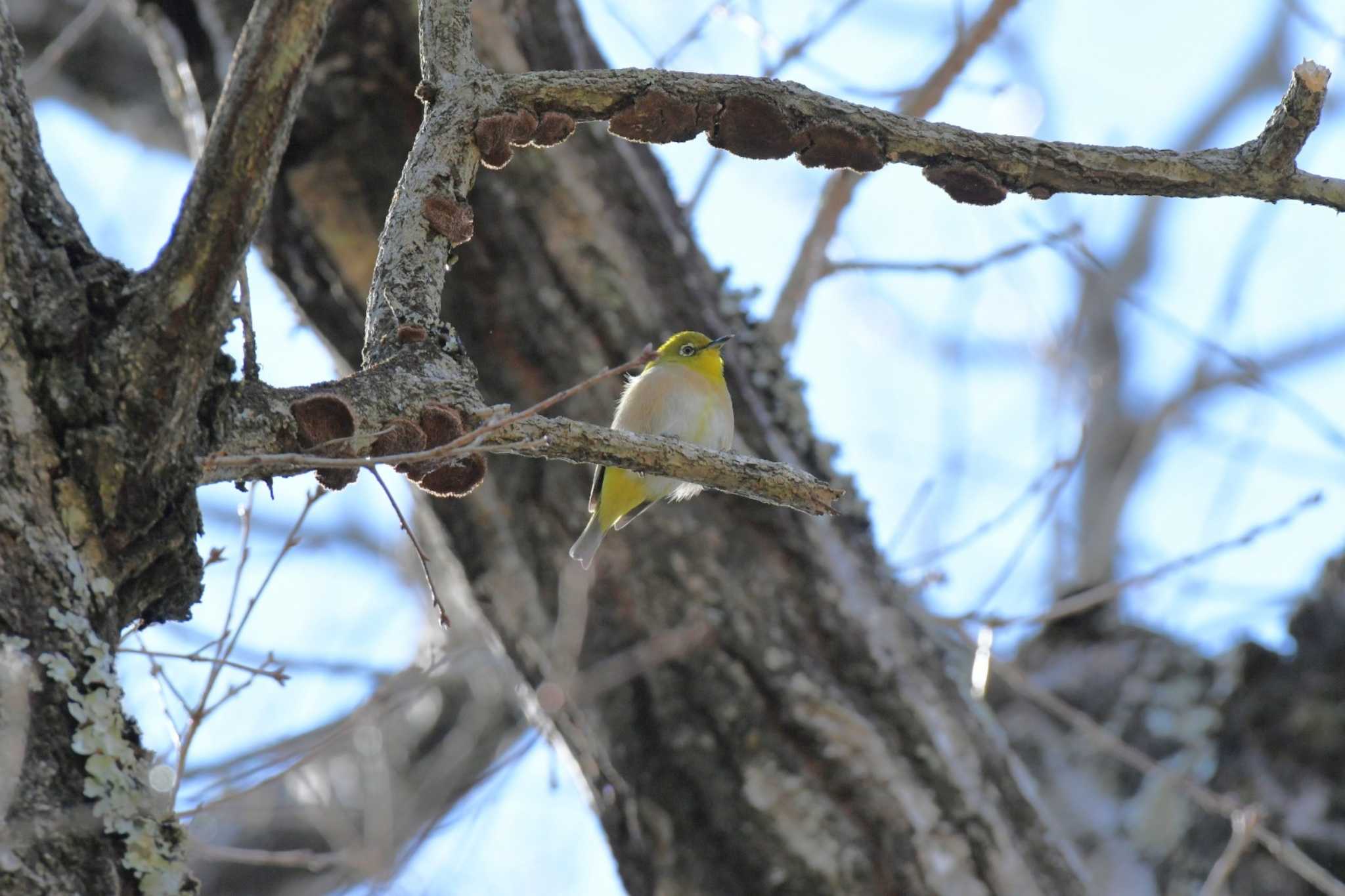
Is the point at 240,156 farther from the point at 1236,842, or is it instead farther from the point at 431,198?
the point at 1236,842

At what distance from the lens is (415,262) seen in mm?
1726

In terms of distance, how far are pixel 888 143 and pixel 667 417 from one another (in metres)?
2.66

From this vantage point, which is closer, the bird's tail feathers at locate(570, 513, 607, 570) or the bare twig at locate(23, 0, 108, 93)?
the bird's tail feathers at locate(570, 513, 607, 570)

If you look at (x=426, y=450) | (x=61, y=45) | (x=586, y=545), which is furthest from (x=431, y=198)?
(x=61, y=45)

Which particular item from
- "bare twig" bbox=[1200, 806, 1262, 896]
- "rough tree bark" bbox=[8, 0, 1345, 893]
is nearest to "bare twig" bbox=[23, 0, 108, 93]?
"rough tree bark" bbox=[8, 0, 1345, 893]

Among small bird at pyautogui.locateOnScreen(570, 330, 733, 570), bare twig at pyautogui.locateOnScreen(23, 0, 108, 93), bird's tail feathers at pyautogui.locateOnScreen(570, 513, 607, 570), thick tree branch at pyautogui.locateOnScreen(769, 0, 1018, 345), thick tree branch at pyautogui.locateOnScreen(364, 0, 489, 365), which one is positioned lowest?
thick tree branch at pyautogui.locateOnScreen(364, 0, 489, 365)

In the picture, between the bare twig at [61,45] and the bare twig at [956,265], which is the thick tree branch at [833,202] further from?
the bare twig at [61,45]

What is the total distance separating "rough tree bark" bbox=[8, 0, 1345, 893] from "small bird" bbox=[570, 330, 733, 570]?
0.09 metres

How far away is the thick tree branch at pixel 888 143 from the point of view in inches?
67.9

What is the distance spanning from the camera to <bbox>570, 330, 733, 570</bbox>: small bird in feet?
11.6

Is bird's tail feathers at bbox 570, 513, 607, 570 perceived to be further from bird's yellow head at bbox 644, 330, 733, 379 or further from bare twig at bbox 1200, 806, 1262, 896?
bare twig at bbox 1200, 806, 1262, 896

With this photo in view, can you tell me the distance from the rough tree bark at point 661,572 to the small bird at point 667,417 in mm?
90

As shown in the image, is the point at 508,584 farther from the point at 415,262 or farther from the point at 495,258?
the point at 415,262

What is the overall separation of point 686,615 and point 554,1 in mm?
1836
